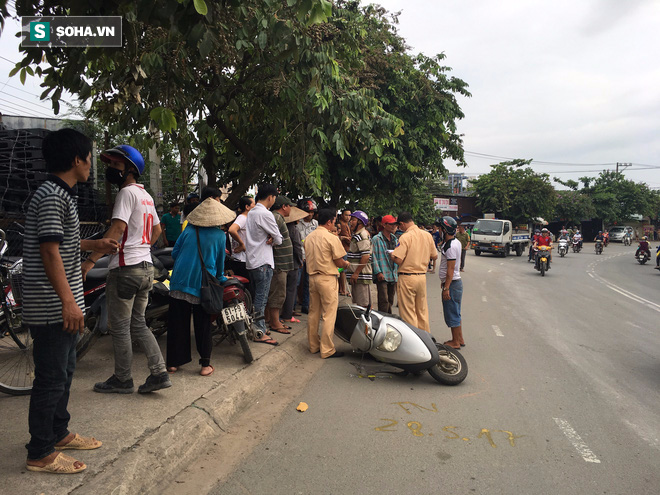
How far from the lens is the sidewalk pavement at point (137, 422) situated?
2695 mm

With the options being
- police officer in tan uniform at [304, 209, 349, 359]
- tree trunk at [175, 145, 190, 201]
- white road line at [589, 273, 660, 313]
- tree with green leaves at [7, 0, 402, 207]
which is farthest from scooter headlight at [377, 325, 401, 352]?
white road line at [589, 273, 660, 313]

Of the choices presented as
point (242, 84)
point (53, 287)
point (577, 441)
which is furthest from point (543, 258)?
point (53, 287)

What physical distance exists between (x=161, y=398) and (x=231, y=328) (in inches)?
53.3

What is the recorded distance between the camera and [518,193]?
44531 millimetres

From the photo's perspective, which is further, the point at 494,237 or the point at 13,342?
the point at 494,237

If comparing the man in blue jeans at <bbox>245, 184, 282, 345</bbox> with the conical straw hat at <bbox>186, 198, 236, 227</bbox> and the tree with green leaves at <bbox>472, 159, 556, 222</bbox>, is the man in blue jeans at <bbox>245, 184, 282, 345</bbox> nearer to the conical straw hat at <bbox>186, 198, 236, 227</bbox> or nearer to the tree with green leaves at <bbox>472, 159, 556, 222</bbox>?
the conical straw hat at <bbox>186, 198, 236, 227</bbox>

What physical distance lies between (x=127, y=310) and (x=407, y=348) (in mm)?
2724

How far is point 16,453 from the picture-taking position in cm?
293

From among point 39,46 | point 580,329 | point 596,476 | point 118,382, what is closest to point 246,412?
point 118,382

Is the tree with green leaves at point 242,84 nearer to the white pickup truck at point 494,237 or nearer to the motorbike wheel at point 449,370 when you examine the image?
the motorbike wheel at point 449,370

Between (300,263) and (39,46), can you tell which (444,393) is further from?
(39,46)

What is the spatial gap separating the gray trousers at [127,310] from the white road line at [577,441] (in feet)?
10.9

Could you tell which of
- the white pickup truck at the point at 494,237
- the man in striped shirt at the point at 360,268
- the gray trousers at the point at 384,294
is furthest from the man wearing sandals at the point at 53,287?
the white pickup truck at the point at 494,237

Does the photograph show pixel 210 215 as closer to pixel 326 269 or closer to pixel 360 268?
pixel 326 269
